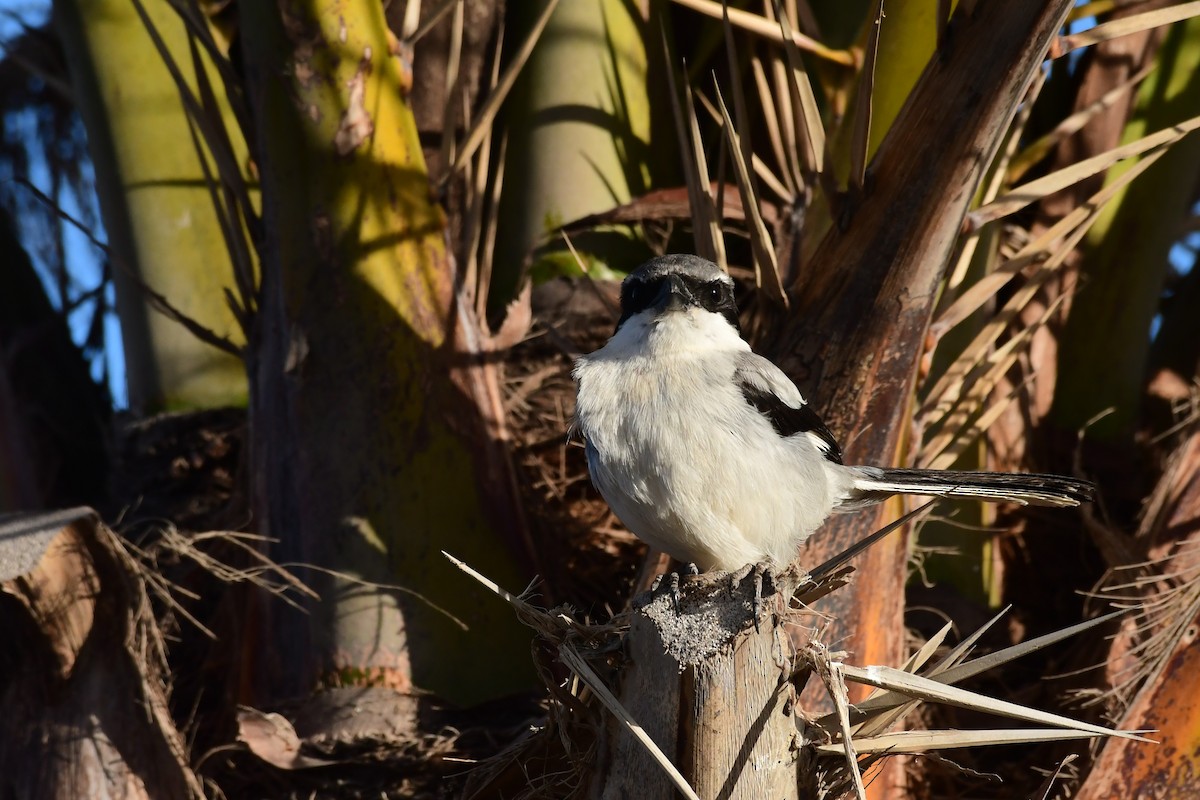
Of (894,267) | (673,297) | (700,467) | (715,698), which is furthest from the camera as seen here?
(673,297)

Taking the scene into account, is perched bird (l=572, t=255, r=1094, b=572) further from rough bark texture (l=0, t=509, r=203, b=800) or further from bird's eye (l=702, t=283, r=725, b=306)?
rough bark texture (l=0, t=509, r=203, b=800)

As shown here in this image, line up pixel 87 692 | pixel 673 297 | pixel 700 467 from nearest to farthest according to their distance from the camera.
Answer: pixel 700 467, pixel 673 297, pixel 87 692

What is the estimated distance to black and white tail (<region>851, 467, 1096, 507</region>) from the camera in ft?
10.2

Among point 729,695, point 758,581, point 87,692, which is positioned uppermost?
point 758,581

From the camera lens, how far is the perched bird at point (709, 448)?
2867 mm

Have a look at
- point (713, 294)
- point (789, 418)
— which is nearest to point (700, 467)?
point (789, 418)

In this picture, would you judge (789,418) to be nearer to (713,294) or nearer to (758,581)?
(713,294)

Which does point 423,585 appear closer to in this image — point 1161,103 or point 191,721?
point 191,721

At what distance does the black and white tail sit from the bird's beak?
0.63 meters

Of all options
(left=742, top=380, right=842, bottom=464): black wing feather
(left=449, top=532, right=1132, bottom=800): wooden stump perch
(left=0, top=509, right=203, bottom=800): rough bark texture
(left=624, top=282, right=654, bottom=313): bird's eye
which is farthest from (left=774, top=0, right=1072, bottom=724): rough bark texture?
(left=0, top=509, right=203, bottom=800): rough bark texture

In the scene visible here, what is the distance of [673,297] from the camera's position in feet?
10.4

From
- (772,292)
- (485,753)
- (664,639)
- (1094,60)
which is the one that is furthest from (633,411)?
(1094,60)

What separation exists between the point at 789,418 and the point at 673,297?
0.44 m

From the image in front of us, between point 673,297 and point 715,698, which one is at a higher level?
point 673,297
